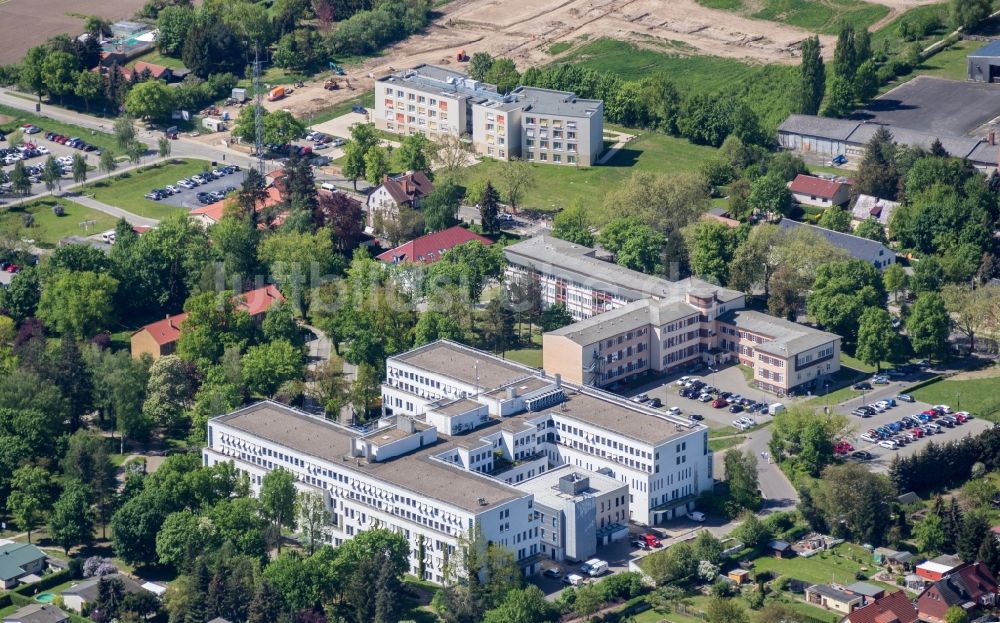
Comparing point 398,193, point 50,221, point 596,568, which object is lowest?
point 596,568

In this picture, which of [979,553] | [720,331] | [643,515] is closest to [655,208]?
[720,331]

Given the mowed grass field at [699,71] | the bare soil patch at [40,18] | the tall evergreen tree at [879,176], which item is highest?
the bare soil patch at [40,18]

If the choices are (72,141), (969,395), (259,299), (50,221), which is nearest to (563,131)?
(259,299)

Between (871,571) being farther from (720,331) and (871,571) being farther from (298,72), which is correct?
(298,72)

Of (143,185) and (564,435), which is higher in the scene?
(143,185)

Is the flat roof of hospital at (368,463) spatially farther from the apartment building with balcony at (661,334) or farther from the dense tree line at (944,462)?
the dense tree line at (944,462)

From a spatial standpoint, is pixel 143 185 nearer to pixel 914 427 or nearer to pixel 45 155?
pixel 45 155

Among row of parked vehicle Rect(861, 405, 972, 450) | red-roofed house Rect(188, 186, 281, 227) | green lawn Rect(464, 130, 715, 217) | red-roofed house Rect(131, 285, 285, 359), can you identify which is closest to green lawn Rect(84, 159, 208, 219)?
red-roofed house Rect(188, 186, 281, 227)

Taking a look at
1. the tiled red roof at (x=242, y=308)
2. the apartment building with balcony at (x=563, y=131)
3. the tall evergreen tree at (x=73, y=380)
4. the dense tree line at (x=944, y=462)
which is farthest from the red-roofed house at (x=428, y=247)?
the dense tree line at (x=944, y=462)
